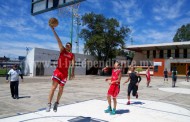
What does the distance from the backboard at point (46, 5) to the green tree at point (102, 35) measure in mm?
30207

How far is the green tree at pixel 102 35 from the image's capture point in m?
42.0

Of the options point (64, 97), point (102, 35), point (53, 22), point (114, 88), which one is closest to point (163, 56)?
point (102, 35)

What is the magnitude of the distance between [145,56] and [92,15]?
61.8ft

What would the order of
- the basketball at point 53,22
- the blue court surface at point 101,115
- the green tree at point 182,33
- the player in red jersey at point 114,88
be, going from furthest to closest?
the green tree at point 182,33 → the player in red jersey at point 114,88 → the blue court surface at point 101,115 → the basketball at point 53,22

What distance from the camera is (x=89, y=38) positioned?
4334 cm

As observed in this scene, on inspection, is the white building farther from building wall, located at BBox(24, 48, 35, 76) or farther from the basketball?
the basketball

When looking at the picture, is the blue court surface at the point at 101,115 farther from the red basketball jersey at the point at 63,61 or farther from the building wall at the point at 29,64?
the building wall at the point at 29,64

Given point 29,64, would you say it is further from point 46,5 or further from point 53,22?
point 53,22

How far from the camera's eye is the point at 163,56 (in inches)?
2037

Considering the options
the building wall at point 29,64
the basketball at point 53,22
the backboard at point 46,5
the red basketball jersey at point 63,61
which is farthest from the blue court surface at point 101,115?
the building wall at point 29,64

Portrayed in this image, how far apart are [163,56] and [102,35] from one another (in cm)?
1836

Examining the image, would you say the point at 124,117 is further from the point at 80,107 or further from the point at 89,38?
the point at 89,38

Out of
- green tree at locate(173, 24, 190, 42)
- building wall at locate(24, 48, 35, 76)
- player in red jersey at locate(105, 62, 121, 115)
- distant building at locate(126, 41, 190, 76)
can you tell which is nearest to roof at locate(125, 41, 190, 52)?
distant building at locate(126, 41, 190, 76)

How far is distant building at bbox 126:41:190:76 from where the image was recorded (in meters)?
45.5
